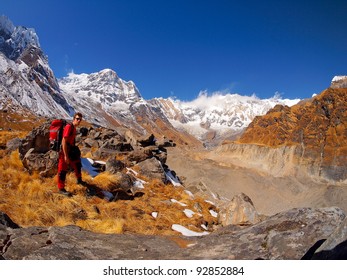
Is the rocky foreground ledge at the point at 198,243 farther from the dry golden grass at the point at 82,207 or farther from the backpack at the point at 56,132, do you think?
the backpack at the point at 56,132

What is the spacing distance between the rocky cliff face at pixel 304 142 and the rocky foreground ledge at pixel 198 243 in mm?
54294

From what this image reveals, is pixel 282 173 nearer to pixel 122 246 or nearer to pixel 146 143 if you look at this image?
pixel 146 143

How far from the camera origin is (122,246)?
18.9 ft

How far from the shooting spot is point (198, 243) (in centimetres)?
576

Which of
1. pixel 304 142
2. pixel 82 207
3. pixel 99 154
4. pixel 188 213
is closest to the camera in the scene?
pixel 82 207

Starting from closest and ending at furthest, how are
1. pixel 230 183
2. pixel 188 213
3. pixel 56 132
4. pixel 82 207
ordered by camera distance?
pixel 82 207 → pixel 56 132 → pixel 188 213 → pixel 230 183

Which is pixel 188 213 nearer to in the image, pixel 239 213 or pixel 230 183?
pixel 239 213

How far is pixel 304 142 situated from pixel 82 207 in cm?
6082

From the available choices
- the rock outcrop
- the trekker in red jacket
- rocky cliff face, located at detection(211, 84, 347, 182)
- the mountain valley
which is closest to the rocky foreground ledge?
the mountain valley

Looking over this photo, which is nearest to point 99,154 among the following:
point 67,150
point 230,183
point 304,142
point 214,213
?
point 214,213

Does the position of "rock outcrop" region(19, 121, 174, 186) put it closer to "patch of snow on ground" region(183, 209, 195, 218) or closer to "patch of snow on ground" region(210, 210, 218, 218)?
"patch of snow on ground" region(210, 210, 218, 218)

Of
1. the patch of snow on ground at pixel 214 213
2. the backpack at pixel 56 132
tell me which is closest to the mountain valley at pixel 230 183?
the patch of snow on ground at pixel 214 213

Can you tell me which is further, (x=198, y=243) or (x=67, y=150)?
(x=67, y=150)
